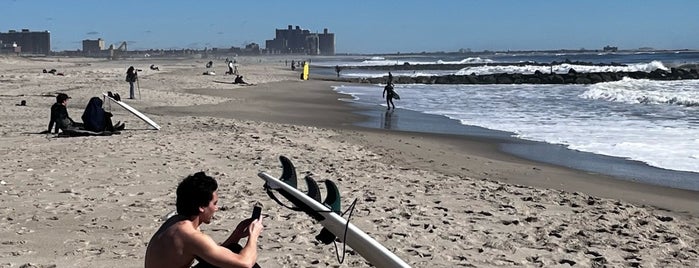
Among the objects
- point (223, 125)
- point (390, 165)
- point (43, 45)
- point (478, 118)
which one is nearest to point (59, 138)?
point (223, 125)

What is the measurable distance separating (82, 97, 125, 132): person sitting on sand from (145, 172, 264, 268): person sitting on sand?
9355 mm

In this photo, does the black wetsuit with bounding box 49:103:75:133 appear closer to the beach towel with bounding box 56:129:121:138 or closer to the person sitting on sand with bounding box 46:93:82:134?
the person sitting on sand with bounding box 46:93:82:134

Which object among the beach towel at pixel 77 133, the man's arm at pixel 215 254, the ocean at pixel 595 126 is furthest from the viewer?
the beach towel at pixel 77 133

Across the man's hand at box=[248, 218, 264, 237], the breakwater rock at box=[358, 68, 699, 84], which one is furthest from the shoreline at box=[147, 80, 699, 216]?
the breakwater rock at box=[358, 68, 699, 84]

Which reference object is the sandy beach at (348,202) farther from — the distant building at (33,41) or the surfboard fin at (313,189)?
the distant building at (33,41)

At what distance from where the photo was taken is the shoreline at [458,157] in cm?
887

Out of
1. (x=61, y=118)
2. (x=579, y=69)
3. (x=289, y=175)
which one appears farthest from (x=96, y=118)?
(x=579, y=69)

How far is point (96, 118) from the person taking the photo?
1212 centimetres

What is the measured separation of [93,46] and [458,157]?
7673 inches

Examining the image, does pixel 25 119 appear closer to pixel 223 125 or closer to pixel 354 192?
pixel 223 125

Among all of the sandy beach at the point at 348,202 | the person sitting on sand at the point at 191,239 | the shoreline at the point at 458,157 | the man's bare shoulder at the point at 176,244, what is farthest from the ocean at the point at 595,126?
the man's bare shoulder at the point at 176,244

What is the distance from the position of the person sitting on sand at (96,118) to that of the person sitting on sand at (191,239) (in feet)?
30.7

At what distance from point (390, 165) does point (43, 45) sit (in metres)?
196

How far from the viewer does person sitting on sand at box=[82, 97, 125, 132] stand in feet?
39.7
